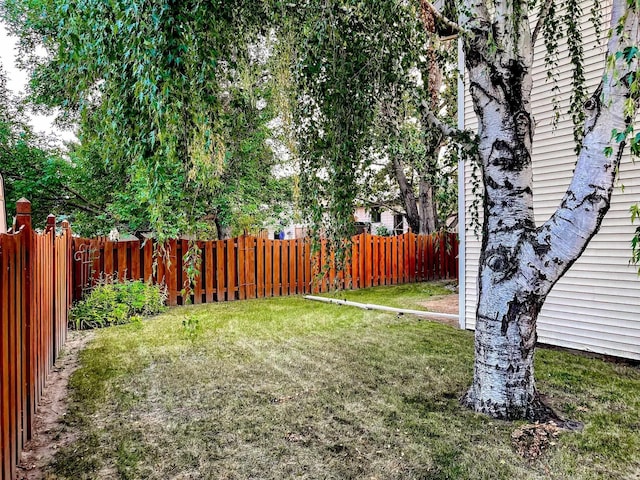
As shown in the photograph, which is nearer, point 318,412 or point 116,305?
point 318,412

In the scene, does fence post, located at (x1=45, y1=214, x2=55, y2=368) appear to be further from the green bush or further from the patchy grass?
the patchy grass

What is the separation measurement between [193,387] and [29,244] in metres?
1.53

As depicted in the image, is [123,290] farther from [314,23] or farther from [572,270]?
[572,270]

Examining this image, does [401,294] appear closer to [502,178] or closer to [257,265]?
[257,265]

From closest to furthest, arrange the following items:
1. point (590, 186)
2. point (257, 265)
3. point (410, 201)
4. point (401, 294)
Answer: point (590, 186), point (257, 265), point (401, 294), point (410, 201)

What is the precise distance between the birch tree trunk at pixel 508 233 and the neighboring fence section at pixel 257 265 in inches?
95.6

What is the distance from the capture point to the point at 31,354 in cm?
245

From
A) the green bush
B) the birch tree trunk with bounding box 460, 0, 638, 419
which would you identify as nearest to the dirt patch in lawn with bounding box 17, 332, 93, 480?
the green bush

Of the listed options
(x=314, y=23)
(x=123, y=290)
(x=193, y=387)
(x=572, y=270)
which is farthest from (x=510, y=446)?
(x=123, y=290)

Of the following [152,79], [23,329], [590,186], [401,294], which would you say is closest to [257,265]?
[401,294]

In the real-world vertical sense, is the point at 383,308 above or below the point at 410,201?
below

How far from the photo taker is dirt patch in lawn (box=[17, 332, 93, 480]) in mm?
2049

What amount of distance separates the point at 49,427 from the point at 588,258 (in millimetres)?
4621

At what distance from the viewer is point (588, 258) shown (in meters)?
3.90
